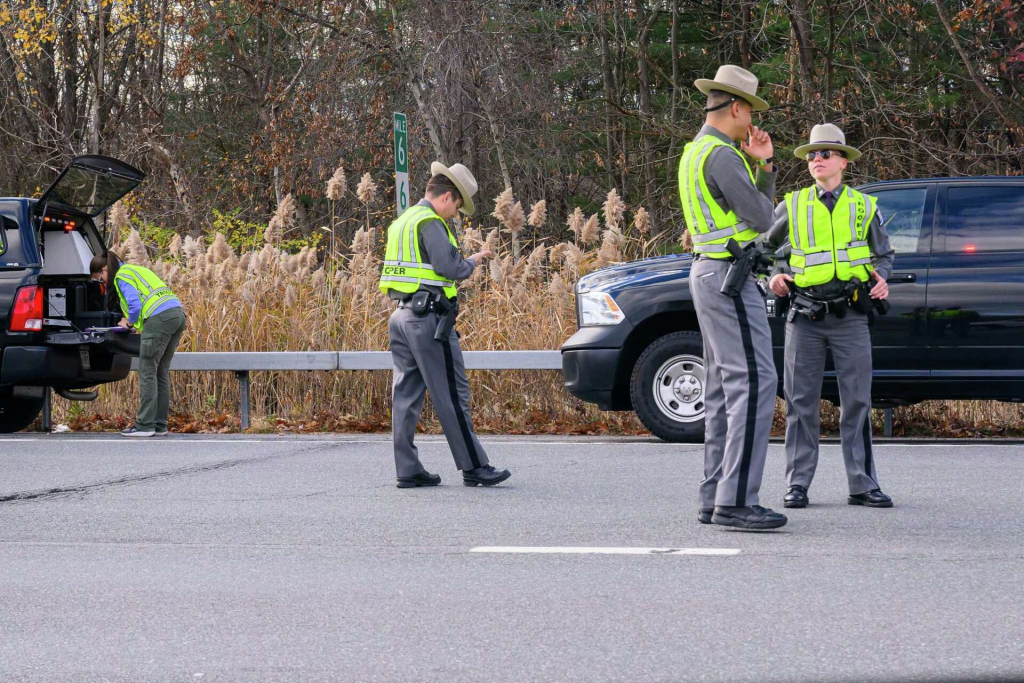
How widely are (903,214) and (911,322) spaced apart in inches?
31.0

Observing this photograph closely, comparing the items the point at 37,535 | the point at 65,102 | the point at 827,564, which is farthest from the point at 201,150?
the point at 827,564

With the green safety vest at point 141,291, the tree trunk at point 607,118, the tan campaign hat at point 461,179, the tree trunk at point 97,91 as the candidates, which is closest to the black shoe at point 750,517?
the tan campaign hat at point 461,179

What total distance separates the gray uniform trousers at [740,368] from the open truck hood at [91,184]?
674 centimetres

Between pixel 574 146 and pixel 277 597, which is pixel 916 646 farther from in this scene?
pixel 574 146

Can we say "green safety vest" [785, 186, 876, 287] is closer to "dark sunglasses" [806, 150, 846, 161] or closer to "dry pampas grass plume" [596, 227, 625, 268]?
"dark sunglasses" [806, 150, 846, 161]

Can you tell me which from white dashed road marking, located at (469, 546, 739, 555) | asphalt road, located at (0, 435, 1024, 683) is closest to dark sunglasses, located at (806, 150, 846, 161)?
asphalt road, located at (0, 435, 1024, 683)

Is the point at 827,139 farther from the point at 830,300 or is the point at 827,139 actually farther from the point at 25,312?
the point at 25,312

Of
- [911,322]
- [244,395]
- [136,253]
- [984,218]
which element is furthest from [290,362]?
[984,218]

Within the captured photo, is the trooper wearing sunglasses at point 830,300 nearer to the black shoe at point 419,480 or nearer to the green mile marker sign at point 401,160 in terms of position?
the black shoe at point 419,480

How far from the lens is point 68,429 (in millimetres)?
12680

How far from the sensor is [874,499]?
7102mm

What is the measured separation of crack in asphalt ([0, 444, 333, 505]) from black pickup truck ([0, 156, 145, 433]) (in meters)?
2.69

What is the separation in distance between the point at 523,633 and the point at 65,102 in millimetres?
25490

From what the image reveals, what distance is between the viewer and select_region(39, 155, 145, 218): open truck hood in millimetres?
11633
